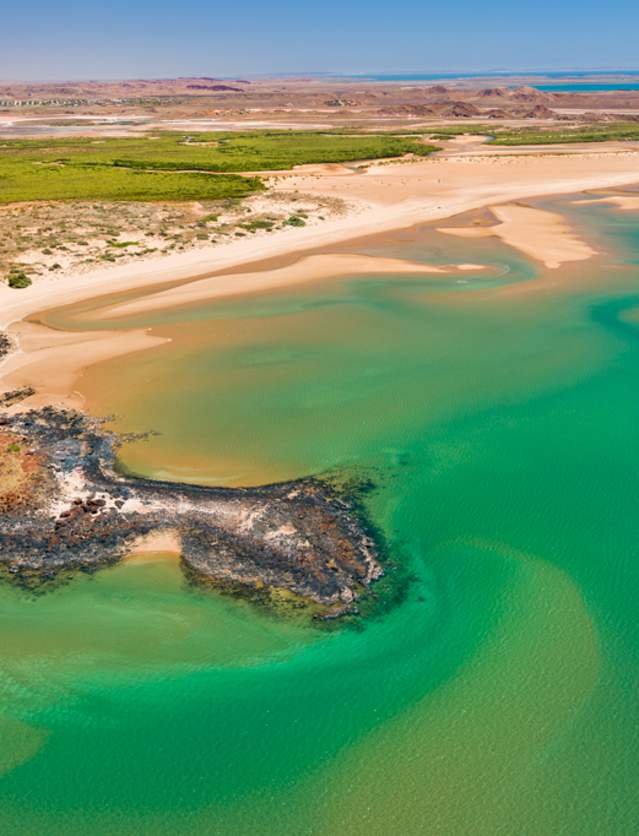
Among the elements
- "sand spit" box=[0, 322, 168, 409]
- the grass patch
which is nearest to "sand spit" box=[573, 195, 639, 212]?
the grass patch

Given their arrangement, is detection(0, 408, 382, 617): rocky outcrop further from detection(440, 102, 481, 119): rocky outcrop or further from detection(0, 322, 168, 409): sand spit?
detection(440, 102, 481, 119): rocky outcrop

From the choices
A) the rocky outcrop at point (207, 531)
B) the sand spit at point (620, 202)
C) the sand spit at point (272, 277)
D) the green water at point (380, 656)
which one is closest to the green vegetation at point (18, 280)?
the sand spit at point (272, 277)

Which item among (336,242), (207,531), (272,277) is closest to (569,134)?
(336,242)

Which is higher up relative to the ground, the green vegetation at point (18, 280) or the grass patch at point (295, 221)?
the grass patch at point (295, 221)

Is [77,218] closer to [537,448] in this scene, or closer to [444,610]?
[537,448]

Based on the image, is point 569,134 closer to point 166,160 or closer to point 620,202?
point 620,202

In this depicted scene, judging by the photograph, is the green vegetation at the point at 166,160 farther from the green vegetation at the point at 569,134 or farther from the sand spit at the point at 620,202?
the sand spit at the point at 620,202

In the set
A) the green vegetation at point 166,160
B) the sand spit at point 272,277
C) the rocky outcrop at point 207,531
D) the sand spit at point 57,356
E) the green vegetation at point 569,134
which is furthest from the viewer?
the green vegetation at point 569,134
